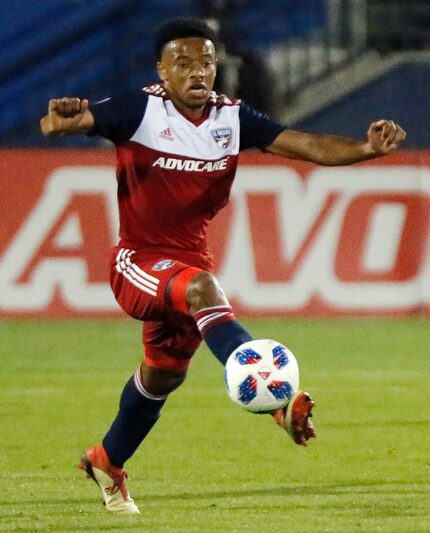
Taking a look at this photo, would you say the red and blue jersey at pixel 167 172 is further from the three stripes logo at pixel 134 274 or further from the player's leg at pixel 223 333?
the player's leg at pixel 223 333

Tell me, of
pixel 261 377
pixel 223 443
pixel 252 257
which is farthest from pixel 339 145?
pixel 252 257

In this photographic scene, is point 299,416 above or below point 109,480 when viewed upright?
above

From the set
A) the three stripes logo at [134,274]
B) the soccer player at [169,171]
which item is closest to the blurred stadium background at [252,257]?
the soccer player at [169,171]

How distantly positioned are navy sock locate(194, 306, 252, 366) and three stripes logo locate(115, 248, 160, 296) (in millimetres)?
367

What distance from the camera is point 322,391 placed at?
379 inches

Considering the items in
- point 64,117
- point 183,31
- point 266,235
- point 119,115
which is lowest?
point 266,235

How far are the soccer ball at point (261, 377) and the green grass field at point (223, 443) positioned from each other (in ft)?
2.01

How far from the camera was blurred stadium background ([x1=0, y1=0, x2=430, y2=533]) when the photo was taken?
732cm

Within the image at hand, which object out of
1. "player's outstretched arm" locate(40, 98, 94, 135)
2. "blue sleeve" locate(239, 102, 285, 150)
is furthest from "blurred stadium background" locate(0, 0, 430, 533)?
"player's outstretched arm" locate(40, 98, 94, 135)

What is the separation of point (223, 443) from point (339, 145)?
2.32m

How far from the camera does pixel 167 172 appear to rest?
19.2 feet

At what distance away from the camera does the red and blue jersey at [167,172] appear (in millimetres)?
5848

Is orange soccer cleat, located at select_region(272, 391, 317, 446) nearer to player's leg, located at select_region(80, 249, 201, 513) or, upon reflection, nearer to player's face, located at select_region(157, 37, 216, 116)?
player's leg, located at select_region(80, 249, 201, 513)

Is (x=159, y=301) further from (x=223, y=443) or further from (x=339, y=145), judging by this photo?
(x=223, y=443)
